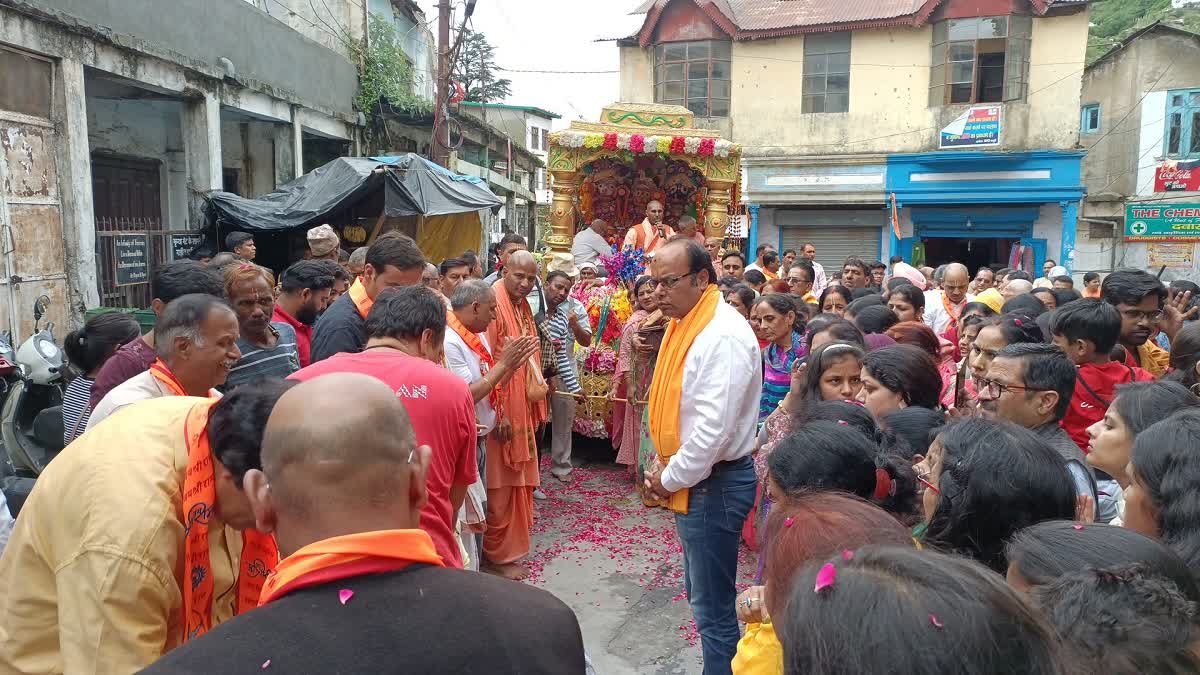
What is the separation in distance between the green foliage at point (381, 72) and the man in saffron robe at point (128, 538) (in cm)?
1405

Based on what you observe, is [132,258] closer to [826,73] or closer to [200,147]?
[200,147]

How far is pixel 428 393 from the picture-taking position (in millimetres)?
2869

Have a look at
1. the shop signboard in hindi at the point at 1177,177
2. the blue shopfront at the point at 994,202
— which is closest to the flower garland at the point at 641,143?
the blue shopfront at the point at 994,202

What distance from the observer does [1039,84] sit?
18078mm

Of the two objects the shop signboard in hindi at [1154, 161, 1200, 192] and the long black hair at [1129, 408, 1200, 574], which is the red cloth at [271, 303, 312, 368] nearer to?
the long black hair at [1129, 408, 1200, 574]

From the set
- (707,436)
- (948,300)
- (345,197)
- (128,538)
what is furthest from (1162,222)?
(128,538)

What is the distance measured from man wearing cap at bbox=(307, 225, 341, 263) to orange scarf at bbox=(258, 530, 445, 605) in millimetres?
7083

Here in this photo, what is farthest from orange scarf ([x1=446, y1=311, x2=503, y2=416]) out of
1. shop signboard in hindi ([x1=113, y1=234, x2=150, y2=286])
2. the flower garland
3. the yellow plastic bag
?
shop signboard in hindi ([x1=113, y1=234, x2=150, y2=286])

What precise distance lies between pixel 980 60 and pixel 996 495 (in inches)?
768

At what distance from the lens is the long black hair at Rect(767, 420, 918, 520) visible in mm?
2273

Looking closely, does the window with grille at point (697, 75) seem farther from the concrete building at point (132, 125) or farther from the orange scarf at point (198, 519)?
the orange scarf at point (198, 519)

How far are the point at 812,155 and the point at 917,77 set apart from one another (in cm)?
298

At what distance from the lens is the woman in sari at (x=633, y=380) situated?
5969mm

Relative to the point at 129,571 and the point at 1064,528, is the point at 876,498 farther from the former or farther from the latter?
the point at 129,571
